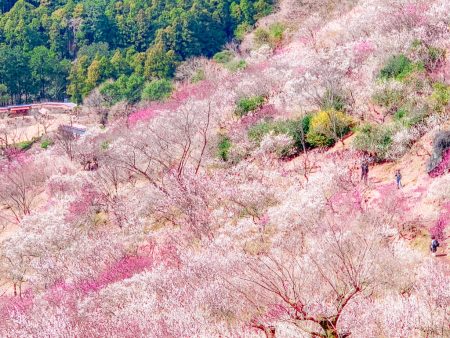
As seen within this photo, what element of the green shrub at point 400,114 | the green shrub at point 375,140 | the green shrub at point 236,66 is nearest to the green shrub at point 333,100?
the green shrub at point 400,114

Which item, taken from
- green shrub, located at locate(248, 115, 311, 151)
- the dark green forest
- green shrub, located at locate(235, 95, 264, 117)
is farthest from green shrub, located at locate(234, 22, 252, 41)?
green shrub, located at locate(248, 115, 311, 151)

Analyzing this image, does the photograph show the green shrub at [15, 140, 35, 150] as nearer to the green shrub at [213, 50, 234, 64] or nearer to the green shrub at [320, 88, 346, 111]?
the green shrub at [213, 50, 234, 64]

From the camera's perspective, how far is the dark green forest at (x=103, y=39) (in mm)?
51250

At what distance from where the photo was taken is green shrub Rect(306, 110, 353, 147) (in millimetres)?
20828

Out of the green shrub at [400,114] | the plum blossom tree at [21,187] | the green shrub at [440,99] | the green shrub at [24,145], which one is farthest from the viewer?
the green shrub at [24,145]


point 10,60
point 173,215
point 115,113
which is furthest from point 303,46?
point 10,60

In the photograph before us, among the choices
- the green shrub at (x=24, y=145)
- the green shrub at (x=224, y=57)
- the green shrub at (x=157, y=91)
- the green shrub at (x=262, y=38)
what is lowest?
the green shrub at (x=24, y=145)

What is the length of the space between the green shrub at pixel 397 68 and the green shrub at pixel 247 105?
6.59 m

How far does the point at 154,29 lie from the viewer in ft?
186

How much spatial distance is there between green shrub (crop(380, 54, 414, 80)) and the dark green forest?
87.5ft

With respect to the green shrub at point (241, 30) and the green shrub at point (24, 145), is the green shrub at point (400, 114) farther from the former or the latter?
the green shrub at point (241, 30)

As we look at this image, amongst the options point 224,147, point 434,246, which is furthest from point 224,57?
point 434,246

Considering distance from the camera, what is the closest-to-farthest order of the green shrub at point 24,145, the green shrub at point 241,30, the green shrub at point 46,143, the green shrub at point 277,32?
the green shrub at point 46,143 → the green shrub at point 277,32 → the green shrub at point 24,145 → the green shrub at point 241,30

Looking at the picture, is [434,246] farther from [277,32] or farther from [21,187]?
[277,32]
